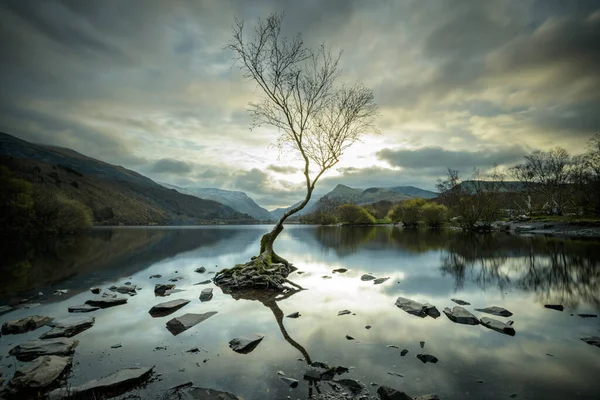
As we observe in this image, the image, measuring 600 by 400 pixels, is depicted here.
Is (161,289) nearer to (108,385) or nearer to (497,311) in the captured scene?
(108,385)

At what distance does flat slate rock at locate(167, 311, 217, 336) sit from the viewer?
29.2ft

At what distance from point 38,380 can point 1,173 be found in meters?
93.0

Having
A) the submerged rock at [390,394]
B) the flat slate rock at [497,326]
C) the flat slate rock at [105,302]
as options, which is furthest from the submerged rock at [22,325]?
the flat slate rock at [497,326]

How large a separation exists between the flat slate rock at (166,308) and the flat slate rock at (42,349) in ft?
10.4

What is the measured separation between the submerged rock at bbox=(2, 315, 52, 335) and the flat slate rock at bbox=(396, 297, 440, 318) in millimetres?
13660

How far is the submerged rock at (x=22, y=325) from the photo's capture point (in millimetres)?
8586

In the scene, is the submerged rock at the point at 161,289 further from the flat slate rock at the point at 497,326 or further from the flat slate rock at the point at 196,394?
the flat slate rock at the point at 497,326

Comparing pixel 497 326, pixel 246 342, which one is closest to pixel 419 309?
pixel 497 326

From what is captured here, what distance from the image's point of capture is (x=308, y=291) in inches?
560

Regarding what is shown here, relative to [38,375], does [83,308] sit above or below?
below

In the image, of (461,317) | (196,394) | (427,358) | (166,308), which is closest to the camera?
(196,394)

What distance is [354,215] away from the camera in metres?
129

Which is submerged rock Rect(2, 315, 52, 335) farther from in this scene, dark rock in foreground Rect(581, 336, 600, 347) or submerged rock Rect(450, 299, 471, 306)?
dark rock in foreground Rect(581, 336, 600, 347)

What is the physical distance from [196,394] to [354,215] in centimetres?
12730
